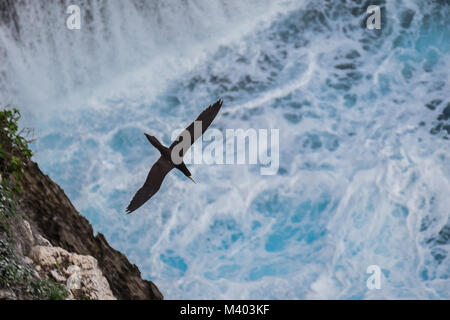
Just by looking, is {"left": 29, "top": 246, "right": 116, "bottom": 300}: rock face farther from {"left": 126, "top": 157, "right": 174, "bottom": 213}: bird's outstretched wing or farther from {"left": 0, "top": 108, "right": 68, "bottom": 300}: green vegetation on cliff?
{"left": 126, "top": 157, "right": 174, "bottom": 213}: bird's outstretched wing

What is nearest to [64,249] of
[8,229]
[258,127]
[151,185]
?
[8,229]

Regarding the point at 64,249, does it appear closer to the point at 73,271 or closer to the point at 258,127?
the point at 73,271

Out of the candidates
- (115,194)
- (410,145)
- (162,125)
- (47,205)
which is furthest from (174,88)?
(47,205)

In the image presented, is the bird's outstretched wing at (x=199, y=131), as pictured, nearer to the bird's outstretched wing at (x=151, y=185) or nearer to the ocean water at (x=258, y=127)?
the bird's outstretched wing at (x=151, y=185)

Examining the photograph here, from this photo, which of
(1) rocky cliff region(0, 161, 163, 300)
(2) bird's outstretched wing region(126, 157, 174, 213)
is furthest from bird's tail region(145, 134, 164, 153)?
(1) rocky cliff region(0, 161, 163, 300)

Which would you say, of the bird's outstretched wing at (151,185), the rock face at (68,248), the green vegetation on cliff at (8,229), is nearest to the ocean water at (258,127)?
the rock face at (68,248)

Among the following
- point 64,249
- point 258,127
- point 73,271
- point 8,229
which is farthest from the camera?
point 258,127

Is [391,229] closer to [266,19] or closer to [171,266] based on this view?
[171,266]
